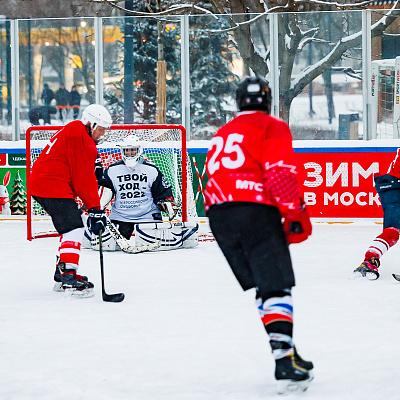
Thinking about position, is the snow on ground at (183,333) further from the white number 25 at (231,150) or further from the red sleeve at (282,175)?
the white number 25 at (231,150)

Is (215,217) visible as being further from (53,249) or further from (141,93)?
(141,93)

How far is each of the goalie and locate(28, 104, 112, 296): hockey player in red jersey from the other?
7.56 ft

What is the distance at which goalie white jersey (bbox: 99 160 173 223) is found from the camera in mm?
8297

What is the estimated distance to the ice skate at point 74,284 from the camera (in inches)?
228

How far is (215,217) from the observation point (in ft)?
12.1

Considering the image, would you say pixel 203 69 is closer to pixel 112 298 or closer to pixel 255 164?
pixel 112 298

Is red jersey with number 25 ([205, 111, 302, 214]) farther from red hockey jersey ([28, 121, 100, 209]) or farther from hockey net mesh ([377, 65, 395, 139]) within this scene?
hockey net mesh ([377, 65, 395, 139])

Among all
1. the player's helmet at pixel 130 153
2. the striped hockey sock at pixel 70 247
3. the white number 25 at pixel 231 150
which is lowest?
the striped hockey sock at pixel 70 247

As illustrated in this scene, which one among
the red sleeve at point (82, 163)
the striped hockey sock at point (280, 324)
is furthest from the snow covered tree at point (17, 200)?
the striped hockey sock at point (280, 324)

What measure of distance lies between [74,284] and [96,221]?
0.44 metres

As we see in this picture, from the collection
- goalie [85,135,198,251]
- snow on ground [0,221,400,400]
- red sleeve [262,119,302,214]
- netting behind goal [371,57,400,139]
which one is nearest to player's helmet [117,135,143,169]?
goalie [85,135,198,251]

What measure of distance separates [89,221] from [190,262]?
182cm

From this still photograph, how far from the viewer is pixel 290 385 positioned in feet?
11.8

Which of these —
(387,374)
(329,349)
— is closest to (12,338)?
(329,349)
